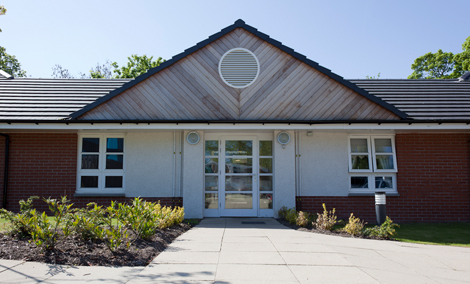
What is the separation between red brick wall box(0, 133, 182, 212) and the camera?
1076 cm

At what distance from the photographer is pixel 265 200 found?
11.0 meters

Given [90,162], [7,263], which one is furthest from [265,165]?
[7,263]

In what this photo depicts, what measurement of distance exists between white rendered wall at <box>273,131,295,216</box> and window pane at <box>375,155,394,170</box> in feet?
9.21

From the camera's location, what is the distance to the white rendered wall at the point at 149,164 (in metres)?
10.8

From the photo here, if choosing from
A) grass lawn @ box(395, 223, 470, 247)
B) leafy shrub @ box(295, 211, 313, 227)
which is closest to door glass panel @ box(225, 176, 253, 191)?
leafy shrub @ box(295, 211, 313, 227)

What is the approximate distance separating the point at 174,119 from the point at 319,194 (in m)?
4.92

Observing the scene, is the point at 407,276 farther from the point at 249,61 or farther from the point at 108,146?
the point at 108,146

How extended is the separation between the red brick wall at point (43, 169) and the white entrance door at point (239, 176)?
5.25ft

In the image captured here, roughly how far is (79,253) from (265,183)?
650 cm

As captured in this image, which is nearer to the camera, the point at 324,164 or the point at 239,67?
the point at 239,67

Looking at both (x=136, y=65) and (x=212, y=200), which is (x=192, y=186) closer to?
(x=212, y=200)

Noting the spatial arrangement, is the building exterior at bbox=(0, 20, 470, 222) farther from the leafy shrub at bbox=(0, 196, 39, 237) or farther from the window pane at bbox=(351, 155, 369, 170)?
the leafy shrub at bbox=(0, 196, 39, 237)

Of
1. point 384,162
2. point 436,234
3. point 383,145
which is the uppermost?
point 383,145

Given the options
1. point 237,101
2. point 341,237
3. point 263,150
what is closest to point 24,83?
point 237,101
